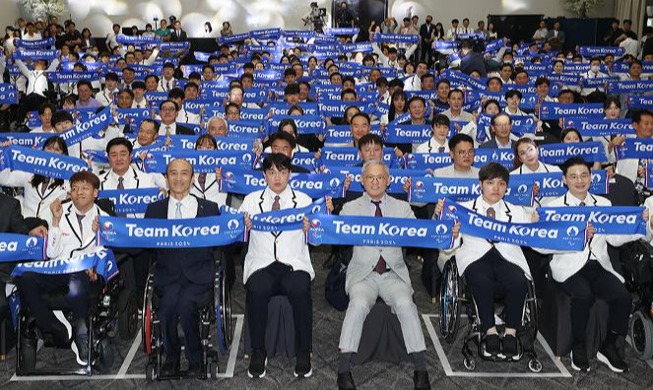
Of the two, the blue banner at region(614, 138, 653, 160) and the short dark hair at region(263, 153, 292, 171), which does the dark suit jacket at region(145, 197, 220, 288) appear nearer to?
the short dark hair at region(263, 153, 292, 171)

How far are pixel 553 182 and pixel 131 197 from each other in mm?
3308

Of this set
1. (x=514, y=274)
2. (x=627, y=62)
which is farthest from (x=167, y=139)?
(x=627, y=62)

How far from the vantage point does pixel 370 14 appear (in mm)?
22516

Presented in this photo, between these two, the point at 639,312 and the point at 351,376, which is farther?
the point at 639,312

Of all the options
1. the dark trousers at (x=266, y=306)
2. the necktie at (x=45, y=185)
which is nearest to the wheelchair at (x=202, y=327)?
the dark trousers at (x=266, y=306)

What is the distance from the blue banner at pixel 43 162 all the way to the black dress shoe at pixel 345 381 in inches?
113

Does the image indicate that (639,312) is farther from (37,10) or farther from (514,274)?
(37,10)

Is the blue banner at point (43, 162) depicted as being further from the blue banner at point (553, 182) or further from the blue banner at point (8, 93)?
the blue banner at point (553, 182)

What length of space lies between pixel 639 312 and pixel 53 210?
4040mm

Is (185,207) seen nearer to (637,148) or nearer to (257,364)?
(257,364)

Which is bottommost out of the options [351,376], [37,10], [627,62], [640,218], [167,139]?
[351,376]

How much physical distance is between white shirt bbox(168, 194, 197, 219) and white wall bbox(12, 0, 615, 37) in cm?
1887

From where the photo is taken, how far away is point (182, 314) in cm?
439

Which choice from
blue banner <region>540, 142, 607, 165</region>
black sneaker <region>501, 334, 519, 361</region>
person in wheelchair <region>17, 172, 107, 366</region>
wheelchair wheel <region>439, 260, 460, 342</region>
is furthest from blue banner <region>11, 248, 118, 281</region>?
blue banner <region>540, 142, 607, 165</region>
